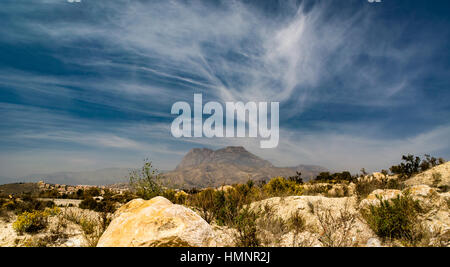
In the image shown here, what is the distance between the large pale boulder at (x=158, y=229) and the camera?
11.5 ft

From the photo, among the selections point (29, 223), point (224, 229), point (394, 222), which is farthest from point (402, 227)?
point (29, 223)

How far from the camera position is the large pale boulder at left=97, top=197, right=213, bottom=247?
3.50 m

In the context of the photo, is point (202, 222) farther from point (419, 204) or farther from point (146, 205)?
point (419, 204)

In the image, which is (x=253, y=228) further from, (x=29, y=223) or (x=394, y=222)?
(x=29, y=223)

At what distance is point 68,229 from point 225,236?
5351 mm

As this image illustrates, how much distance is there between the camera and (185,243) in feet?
11.7

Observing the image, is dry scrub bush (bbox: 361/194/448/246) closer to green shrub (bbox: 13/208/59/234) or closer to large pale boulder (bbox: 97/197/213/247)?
large pale boulder (bbox: 97/197/213/247)

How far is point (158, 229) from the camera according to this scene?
3.64 metres

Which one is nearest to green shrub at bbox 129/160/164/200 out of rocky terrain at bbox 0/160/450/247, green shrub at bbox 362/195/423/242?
rocky terrain at bbox 0/160/450/247

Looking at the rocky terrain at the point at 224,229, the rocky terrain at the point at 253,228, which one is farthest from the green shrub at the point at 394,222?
the rocky terrain at the point at 224,229

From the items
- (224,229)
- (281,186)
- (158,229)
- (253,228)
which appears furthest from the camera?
(281,186)
